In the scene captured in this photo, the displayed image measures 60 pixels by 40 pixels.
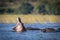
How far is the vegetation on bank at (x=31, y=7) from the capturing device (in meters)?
1.94

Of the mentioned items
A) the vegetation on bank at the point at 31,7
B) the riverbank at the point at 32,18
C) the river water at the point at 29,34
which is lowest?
the river water at the point at 29,34

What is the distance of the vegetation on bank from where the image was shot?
194 cm

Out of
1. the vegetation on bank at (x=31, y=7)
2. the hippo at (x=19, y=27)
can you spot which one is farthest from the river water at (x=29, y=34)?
the vegetation on bank at (x=31, y=7)

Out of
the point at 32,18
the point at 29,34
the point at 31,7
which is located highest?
the point at 31,7

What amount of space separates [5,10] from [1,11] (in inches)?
2.0

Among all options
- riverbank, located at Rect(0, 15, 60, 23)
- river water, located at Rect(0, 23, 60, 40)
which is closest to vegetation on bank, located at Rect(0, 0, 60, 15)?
riverbank, located at Rect(0, 15, 60, 23)

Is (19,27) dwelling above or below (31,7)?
below

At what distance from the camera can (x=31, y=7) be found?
1.95m

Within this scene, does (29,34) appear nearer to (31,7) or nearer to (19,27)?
(19,27)

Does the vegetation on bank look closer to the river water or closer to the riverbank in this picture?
the riverbank

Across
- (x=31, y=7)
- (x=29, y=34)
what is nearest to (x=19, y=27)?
(x=29, y=34)

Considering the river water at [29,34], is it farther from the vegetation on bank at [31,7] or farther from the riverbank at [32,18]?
the vegetation on bank at [31,7]

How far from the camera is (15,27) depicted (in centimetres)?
191

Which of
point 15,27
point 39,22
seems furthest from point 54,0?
point 15,27
